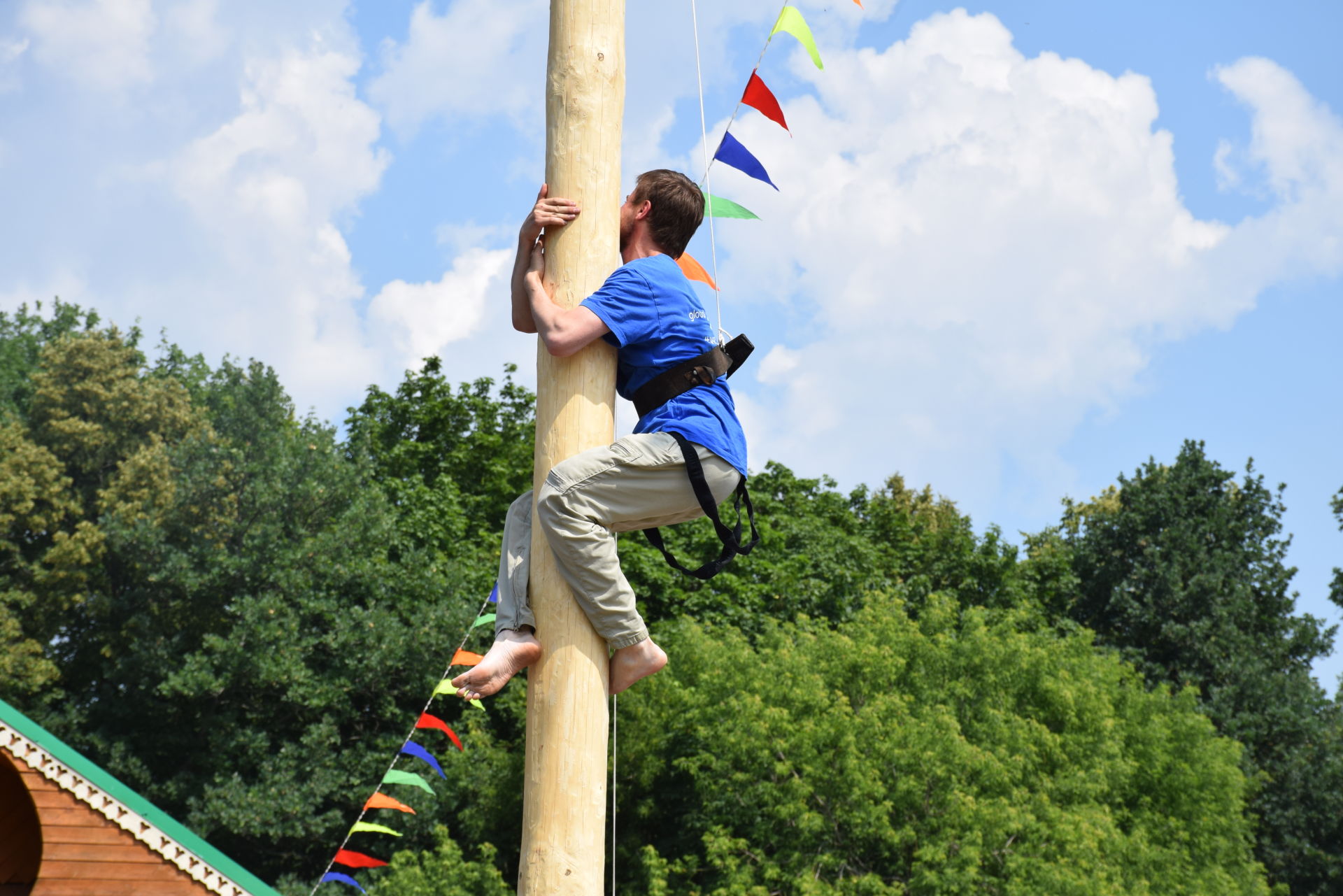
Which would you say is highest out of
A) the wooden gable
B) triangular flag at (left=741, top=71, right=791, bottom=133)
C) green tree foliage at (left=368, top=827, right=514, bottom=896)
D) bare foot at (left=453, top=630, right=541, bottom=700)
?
triangular flag at (left=741, top=71, right=791, bottom=133)

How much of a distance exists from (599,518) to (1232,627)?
28.3 m

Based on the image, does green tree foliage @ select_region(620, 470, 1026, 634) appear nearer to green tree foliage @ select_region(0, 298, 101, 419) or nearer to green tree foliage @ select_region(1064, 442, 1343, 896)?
green tree foliage @ select_region(1064, 442, 1343, 896)

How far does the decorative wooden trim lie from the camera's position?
1073cm

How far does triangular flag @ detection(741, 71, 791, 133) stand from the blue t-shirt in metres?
2.35

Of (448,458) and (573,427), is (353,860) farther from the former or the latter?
(448,458)

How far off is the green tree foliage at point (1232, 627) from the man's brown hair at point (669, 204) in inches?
1010

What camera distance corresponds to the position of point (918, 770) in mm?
17609

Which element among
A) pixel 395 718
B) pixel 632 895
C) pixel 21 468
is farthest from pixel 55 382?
pixel 632 895

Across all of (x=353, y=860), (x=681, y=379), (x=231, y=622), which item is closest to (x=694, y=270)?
(x=681, y=379)

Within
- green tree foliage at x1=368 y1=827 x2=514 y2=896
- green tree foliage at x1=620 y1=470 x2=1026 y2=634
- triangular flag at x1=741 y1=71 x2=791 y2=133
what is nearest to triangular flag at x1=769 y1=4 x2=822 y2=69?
triangular flag at x1=741 y1=71 x2=791 y2=133

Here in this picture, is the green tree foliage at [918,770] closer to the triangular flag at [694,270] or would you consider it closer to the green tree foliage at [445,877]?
the green tree foliage at [445,877]

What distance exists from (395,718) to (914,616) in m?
12.4

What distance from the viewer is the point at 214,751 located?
23.6 meters

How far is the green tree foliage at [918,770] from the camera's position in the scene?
1722 centimetres
